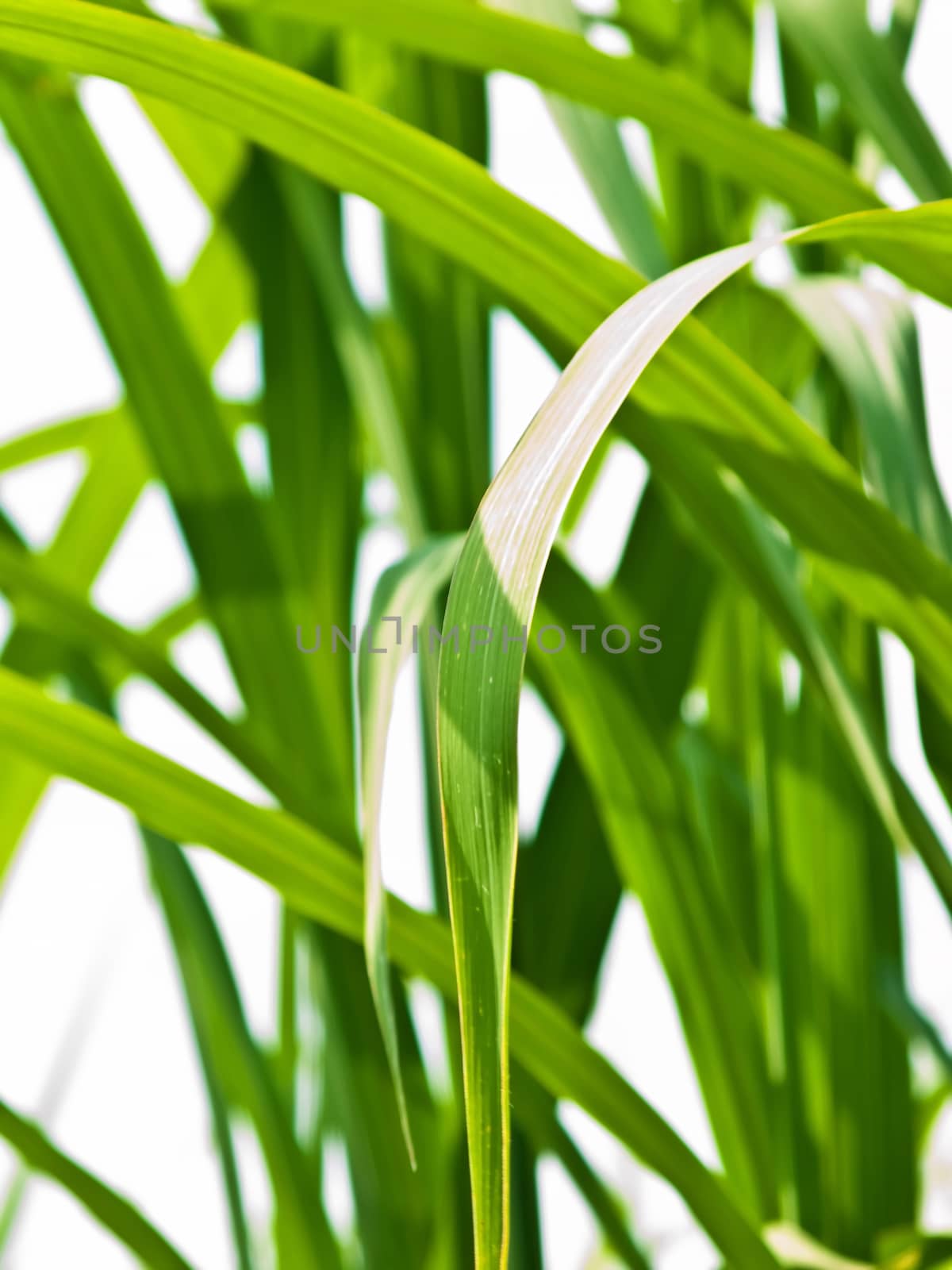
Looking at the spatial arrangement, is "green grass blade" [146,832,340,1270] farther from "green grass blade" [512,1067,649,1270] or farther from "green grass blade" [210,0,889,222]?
"green grass blade" [210,0,889,222]

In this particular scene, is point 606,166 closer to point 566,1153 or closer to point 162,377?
point 162,377

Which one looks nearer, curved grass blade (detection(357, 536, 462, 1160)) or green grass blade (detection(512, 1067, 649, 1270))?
curved grass blade (detection(357, 536, 462, 1160))

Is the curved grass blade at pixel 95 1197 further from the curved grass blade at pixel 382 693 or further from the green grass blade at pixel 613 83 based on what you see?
the green grass blade at pixel 613 83

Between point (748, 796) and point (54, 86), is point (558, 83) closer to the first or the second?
point (54, 86)

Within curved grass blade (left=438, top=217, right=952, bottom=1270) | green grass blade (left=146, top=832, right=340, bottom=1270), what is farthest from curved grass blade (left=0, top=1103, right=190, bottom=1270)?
curved grass blade (left=438, top=217, right=952, bottom=1270)

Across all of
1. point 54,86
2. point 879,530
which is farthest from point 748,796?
point 54,86

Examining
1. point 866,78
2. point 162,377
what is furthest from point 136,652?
point 866,78
